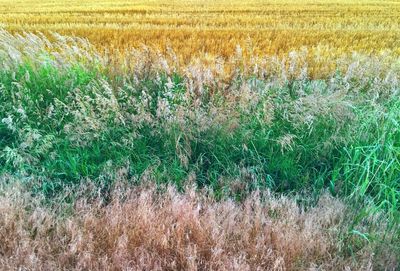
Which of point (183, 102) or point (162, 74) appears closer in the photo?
point (183, 102)

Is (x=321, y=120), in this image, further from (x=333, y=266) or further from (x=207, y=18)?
(x=207, y=18)

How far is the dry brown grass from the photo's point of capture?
7.57 ft

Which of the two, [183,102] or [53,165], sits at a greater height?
[183,102]

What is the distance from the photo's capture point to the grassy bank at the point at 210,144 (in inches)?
121

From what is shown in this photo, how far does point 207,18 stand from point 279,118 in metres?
9.13

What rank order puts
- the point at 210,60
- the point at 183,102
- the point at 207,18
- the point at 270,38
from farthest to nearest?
the point at 207,18, the point at 270,38, the point at 210,60, the point at 183,102

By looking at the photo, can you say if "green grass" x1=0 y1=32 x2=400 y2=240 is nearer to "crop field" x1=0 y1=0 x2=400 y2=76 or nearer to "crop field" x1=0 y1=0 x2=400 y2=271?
"crop field" x1=0 y1=0 x2=400 y2=271

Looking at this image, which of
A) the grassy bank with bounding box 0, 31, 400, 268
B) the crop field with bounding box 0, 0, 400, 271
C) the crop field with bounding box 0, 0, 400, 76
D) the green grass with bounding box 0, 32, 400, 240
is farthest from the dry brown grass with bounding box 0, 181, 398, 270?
the crop field with bounding box 0, 0, 400, 76

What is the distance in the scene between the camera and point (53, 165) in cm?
338

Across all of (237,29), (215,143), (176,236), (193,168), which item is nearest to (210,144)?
(215,143)

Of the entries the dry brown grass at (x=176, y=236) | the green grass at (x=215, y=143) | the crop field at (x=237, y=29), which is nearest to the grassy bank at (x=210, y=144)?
the green grass at (x=215, y=143)

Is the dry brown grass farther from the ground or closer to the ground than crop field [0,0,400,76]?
farther from the ground

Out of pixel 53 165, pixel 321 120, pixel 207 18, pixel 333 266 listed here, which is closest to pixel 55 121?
pixel 53 165

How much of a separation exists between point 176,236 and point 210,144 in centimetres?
118
